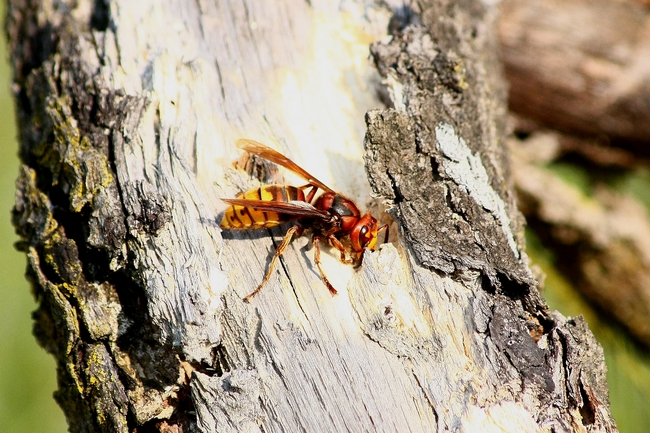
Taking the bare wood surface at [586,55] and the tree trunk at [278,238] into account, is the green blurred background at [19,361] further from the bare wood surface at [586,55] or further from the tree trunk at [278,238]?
the bare wood surface at [586,55]

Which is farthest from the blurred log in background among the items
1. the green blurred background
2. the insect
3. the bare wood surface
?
→ the green blurred background

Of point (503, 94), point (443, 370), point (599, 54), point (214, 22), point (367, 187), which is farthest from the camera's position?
point (599, 54)

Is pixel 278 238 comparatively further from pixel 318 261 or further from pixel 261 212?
pixel 318 261

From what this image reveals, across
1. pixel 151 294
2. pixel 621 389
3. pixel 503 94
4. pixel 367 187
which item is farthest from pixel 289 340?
pixel 621 389

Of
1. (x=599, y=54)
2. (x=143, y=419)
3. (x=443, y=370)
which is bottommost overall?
(x=143, y=419)

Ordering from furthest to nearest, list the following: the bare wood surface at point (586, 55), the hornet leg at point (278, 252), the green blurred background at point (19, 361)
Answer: the bare wood surface at point (586, 55)
the green blurred background at point (19, 361)
the hornet leg at point (278, 252)

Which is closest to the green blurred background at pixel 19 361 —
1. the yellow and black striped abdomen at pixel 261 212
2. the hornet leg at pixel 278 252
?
the yellow and black striped abdomen at pixel 261 212

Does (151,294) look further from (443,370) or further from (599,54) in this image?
(599,54)
